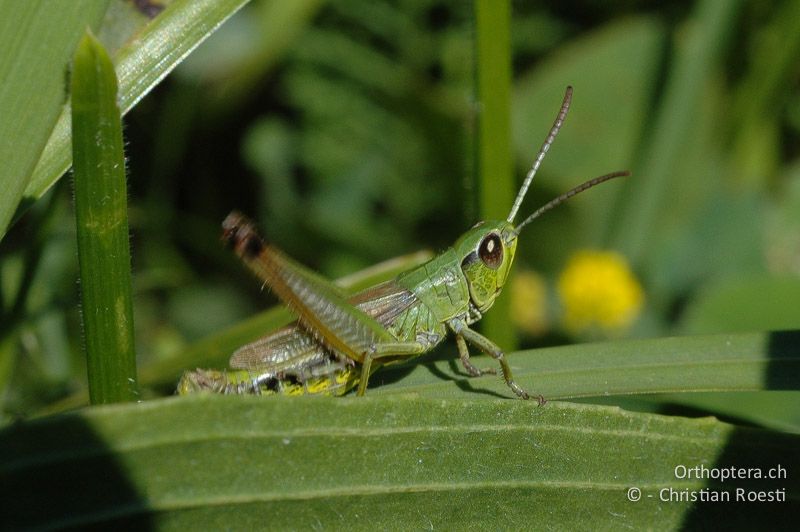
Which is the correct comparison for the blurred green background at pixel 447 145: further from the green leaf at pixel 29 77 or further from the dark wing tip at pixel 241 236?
the green leaf at pixel 29 77

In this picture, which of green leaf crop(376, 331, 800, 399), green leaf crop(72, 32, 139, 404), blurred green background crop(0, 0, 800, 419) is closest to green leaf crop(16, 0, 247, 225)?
green leaf crop(72, 32, 139, 404)

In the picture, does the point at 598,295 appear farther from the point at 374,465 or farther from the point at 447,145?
the point at 374,465

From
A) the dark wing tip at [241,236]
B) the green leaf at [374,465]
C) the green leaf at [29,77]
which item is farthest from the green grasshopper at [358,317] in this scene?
the green leaf at [29,77]

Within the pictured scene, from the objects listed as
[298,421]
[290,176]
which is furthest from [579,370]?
[290,176]

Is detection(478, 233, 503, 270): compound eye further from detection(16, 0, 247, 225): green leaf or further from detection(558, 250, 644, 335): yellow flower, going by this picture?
→ detection(558, 250, 644, 335): yellow flower

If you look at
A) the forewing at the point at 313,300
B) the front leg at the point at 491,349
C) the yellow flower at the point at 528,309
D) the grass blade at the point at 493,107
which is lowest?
the yellow flower at the point at 528,309

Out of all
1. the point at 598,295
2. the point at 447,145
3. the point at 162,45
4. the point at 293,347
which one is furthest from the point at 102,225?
the point at 447,145

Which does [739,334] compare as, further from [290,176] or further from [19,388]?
[290,176]
